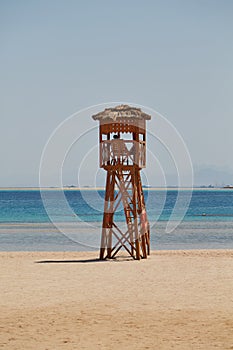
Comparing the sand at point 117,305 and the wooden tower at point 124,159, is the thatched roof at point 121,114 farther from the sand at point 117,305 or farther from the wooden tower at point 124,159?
the sand at point 117,305

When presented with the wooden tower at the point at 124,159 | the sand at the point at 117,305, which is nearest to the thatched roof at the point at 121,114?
the wooden tower at the point at 124,159

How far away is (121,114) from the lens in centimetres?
2262

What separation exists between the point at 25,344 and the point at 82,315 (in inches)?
91.7

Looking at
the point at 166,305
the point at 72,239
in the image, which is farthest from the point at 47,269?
the point at 72,239

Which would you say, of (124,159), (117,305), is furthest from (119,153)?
(117,305)

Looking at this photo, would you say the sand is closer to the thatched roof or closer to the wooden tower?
the wooden tower

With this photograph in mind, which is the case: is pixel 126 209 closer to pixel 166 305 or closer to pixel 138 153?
pixel 138 153

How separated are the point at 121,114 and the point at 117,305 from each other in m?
9.55

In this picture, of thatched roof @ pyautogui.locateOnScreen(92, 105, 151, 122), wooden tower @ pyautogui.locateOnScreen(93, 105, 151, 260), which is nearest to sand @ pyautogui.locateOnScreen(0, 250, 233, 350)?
wooden tower @ pyautogui.locateOnScreen(93, 105, 151, 260)

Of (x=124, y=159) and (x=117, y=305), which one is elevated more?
(x=124, y=159)

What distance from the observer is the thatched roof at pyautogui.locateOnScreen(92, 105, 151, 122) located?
73.9 ft

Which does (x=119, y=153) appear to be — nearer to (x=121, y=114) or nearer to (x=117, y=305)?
(x=121, y=114)

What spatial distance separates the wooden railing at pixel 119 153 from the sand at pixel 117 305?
342cm

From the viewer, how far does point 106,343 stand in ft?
36.8
